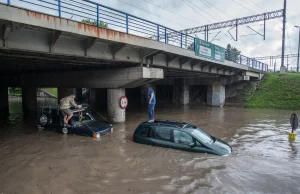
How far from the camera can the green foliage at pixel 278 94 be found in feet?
79.0

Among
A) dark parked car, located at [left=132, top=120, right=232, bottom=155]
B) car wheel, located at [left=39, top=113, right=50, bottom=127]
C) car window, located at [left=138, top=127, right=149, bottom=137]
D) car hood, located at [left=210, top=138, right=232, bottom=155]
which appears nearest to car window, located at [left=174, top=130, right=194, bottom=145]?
dark parked car, located at [left=132, top=120, right=232, bottom=155]

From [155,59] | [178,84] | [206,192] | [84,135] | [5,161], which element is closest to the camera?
[206,192]

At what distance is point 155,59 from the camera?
14.1m

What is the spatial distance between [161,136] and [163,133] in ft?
0.46

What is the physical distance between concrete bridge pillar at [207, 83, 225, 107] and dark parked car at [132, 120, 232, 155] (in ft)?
66.7

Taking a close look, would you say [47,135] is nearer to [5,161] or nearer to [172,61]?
[5,161]

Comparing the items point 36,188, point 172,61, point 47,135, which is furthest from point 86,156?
point 172,61

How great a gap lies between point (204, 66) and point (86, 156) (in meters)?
15.5

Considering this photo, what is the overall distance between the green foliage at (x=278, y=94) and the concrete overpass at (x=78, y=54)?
5.67 metres

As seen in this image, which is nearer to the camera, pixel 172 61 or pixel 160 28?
pixel 160 28

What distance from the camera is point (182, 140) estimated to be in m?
7.37

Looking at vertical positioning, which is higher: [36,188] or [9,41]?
[9,41]

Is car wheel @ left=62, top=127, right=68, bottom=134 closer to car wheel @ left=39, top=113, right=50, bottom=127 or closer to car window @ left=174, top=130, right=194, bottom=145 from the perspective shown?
car wheel @ left=39, top=113, right=50, bottom=127

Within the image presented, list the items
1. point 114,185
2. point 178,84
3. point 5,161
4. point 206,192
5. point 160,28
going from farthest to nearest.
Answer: point 178,84, point 160,28, point 5,161, point 114,185, point 206,192
